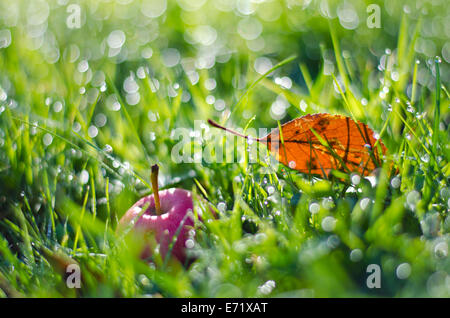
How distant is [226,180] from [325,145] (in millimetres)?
248

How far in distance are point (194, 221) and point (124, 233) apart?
130mm

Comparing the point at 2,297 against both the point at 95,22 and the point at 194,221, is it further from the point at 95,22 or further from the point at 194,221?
the point at 95,22

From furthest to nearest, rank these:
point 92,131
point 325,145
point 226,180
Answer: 1. point 92,131
2. point 226,180
3. point 325,145

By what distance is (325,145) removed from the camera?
993 mm

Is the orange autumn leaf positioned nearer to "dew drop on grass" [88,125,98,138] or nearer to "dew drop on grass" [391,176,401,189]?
"dew drop on grass" [391,176,401,189]

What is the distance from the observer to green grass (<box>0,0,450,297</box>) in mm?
788

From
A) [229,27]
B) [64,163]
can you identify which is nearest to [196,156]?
[64,163]

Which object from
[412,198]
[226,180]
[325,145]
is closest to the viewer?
[412,198]

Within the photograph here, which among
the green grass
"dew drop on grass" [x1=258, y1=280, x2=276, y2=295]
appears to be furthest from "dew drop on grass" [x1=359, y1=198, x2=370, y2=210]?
"dew drop on grass" [x1=258, y1=280, x2=276, y2=295]

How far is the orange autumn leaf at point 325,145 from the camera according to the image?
3.22 ft

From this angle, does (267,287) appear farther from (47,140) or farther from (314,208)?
(47,140)

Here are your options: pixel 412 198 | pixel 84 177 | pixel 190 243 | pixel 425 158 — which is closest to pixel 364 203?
pixel 412 198

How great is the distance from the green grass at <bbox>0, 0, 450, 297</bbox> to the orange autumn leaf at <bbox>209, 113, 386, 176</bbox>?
40 millimetres

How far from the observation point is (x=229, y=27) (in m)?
2.13
